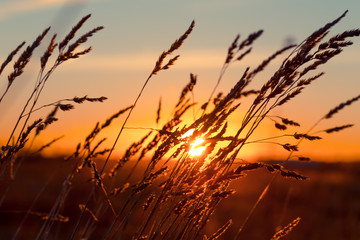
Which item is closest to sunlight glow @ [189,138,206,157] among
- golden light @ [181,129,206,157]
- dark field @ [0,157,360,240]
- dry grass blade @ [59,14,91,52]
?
golden light @ [181,129,206,157]

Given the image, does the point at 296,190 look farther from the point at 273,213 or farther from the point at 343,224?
the point at 343,224

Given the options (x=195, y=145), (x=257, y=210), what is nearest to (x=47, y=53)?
(x=195, y=145)

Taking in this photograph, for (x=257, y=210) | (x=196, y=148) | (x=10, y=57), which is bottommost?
(x=196, y=148)

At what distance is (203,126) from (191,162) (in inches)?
9.7

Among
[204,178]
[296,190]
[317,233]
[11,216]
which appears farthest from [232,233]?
[204,178]

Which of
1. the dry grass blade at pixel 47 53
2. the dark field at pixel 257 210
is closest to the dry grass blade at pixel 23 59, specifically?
the dry grass blade at pixel 47 53

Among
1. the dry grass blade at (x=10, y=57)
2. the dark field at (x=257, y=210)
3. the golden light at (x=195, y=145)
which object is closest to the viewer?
the golden light at (x=195, y=145)

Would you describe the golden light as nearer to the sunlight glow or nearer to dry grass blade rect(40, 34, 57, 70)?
the sunlight glow

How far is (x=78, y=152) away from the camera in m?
2.92

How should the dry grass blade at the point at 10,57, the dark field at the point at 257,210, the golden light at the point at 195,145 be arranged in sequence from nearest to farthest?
the golden light at the point at 195,145
the dry grass blade at the point at 10,57
the dark field at the point at 257,210

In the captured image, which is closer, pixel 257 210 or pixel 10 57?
pixel 10 57

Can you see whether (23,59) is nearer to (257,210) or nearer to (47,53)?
(47,53)

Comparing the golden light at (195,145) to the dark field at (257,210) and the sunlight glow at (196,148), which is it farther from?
the dark field at (257,210)

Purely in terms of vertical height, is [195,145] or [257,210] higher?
[257,210]
